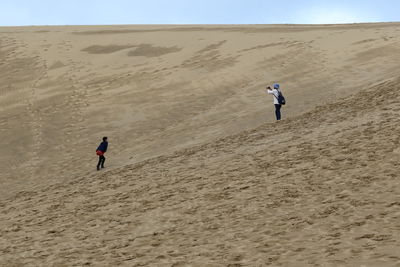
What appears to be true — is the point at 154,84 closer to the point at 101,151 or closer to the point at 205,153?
the point at 101,151

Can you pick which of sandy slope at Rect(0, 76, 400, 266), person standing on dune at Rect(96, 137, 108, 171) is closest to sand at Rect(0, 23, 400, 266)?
sandy slope at Rect(0, 76, 400, 266)

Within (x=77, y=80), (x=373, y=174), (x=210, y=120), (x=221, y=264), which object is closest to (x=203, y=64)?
(x=77, y=80)

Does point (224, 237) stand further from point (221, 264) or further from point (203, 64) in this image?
point (203, 64)

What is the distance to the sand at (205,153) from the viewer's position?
7.79m

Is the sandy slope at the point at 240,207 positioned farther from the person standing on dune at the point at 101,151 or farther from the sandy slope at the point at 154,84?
the sandy slope at the point at 154,84

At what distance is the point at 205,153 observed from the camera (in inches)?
537

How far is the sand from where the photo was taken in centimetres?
779

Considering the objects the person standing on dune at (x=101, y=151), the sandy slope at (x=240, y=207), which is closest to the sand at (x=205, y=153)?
the sandy slope at (x=240, y=207)

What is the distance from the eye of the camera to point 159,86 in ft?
76.2

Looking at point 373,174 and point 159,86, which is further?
point 159,86

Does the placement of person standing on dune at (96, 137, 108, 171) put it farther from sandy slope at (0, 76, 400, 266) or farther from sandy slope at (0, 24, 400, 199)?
sandy slope at (0, 76, 400, 266)

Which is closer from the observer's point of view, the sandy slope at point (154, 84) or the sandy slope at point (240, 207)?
the sandy slope at point (240, 207)

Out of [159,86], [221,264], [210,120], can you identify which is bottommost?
[221,264]

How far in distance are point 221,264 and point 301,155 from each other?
4.85 m
